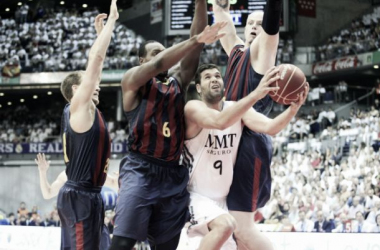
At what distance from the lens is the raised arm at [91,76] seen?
5285 mm

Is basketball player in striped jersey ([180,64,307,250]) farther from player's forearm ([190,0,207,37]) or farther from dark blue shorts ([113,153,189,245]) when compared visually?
player's forearm ([190,0,207,37])

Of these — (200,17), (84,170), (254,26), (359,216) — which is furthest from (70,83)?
(359,216)

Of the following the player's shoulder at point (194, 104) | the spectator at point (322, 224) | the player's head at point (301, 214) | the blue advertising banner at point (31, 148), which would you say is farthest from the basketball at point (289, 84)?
the blue advertising banner at point (31, 148)

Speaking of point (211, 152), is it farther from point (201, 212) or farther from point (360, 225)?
point (360, 225)

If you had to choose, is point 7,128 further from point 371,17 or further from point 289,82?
point 289,82

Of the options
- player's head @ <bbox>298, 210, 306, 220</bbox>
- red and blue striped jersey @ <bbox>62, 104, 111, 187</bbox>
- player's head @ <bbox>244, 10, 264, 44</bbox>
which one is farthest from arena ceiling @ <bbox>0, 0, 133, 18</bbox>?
red and blue striped jersey @ <bbox>62, 104, 111, 187</bbox>

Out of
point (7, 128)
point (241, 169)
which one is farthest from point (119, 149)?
point (241, 169)

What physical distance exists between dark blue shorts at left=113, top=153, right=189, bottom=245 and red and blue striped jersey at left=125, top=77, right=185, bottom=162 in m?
0.11

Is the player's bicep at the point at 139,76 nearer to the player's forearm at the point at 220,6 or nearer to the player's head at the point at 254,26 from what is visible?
the player's head at the point at 254,26

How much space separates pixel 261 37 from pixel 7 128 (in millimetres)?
28518

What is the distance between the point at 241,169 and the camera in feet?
18.9

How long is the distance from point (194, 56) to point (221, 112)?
2.28 feet

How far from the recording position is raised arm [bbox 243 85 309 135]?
5.16m

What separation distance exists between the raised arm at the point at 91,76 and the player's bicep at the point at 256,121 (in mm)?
1359
